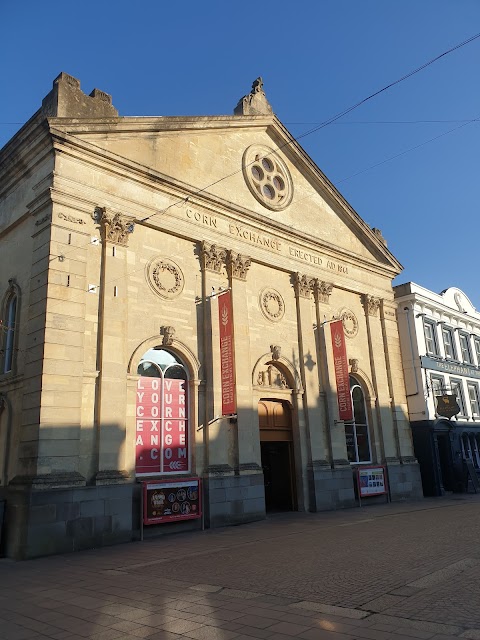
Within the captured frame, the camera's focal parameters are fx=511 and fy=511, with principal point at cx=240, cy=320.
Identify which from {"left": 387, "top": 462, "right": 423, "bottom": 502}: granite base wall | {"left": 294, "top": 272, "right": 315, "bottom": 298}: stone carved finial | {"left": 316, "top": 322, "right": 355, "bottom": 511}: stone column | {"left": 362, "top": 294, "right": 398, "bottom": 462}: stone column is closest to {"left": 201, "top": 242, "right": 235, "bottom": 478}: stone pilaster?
{"left": 294, "top": 272, "right": 315, "bottom": 298}: stone carved finial

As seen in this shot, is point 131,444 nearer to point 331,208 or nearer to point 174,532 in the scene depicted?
point 174,532

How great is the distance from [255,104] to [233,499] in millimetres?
16670

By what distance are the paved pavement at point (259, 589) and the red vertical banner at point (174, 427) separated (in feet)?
8.73

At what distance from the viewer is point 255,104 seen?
74.7 feet

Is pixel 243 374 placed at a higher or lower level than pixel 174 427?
higher

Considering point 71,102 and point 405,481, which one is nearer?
point 71,102

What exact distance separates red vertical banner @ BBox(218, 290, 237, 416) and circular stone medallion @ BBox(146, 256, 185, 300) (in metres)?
1.55

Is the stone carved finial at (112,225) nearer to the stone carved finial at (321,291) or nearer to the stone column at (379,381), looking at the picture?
the stone carved finial at (321,291)

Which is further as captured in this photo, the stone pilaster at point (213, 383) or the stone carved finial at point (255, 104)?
the stone carved finial at point (255, 104)

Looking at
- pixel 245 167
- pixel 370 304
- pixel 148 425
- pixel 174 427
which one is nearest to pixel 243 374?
pixel 174 427

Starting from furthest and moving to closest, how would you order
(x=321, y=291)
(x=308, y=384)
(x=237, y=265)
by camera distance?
1. (x=321, y=291)
2. (x=308, y=384)
3. (x=237, y=265)

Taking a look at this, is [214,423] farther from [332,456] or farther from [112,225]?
[112,225]

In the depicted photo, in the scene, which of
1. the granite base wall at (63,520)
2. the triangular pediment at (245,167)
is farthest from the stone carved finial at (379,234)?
the granite base wall at (63,520)

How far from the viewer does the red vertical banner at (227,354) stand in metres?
16.6
